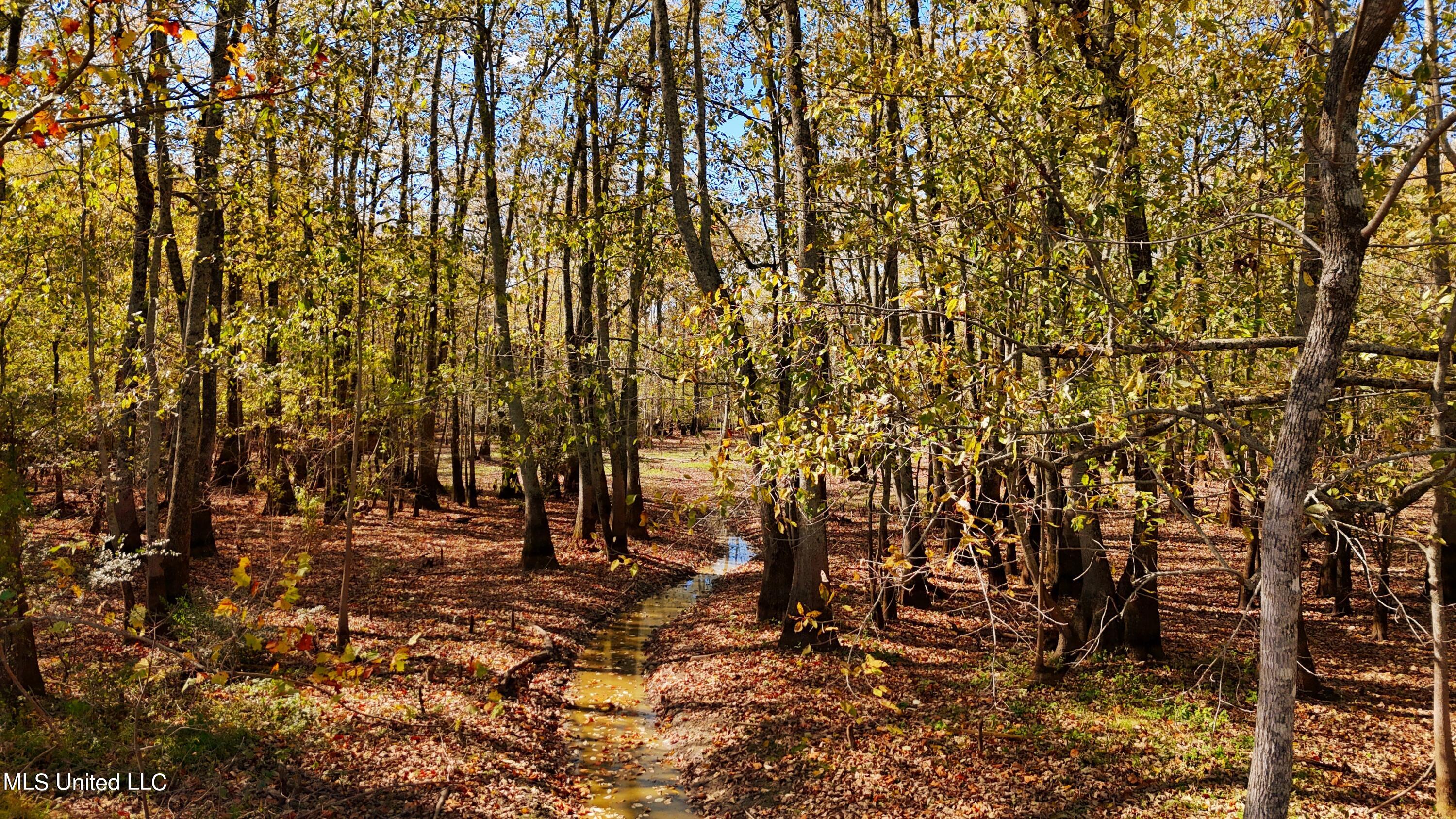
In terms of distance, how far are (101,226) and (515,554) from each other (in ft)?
37.0

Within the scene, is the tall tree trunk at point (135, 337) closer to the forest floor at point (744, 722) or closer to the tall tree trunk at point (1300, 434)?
the forest floor at point (744, 722)

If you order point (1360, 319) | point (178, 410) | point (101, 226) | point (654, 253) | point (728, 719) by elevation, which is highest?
point (101, 226)

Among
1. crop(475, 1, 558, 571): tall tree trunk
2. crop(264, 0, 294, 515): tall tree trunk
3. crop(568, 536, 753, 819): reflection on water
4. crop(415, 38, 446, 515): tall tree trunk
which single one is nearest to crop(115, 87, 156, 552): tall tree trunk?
crop(264, 0, 294, 515): tall tree trunk

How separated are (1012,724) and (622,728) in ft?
16.4

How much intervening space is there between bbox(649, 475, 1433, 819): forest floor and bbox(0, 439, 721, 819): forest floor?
6.91 ft

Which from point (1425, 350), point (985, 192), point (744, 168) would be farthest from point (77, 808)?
point (744, 168)

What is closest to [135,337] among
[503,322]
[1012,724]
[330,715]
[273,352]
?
[503,322]

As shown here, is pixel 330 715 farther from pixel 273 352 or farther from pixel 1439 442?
pixel 273 352

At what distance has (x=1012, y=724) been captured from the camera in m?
9.78

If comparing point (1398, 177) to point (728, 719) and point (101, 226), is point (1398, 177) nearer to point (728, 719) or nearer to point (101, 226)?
point (728, 719)

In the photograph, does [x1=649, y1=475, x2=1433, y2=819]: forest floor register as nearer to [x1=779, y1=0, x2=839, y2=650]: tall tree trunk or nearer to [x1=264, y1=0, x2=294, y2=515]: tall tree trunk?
[x1=779, y1=0, x2=839, y2=650]: tall tree trunk

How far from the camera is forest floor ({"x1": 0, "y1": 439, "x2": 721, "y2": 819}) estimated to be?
286 inches

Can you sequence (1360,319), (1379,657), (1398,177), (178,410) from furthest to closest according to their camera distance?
(1379,657), (178,410), (1360,319), (1398,177)

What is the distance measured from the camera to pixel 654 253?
1487cm
